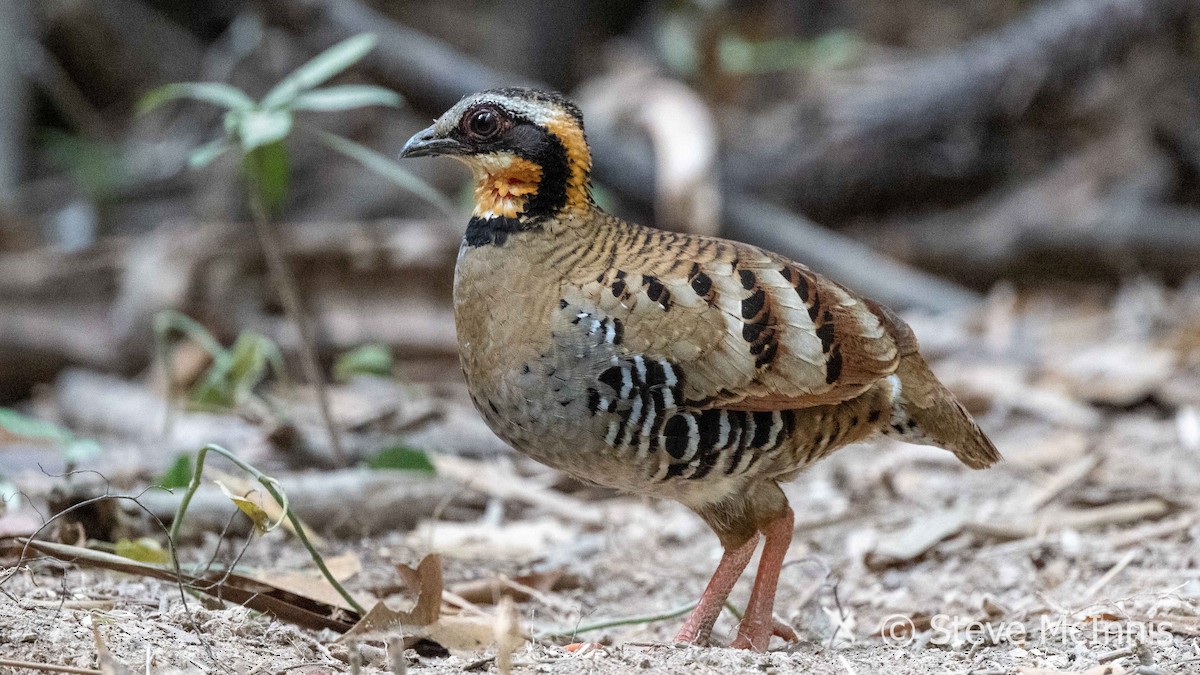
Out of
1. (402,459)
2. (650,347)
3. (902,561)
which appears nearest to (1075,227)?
(902,561)

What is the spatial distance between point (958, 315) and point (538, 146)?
4.80 metres

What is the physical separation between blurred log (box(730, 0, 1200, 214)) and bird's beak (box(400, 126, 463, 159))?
5.61 metres

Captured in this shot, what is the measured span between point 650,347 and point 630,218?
5.23 m

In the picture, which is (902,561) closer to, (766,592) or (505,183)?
(766,592)

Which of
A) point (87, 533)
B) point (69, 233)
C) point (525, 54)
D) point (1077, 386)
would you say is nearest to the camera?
point (87, 533)

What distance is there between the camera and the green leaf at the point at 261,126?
3811mm

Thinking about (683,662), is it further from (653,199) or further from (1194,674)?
(653,199)

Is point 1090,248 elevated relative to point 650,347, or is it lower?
elevated

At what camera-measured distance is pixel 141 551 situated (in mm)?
3375

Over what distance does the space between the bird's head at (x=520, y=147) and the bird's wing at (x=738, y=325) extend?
12.4 inches

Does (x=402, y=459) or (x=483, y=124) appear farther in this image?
(x=402, y=459)

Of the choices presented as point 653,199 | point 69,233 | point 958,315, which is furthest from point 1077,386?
point 69,233

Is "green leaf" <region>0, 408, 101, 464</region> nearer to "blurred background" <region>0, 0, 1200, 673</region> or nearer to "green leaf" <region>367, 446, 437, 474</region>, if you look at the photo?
"blurred background" <region>0, 0, 1200, 673</region>

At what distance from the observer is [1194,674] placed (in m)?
2.74
